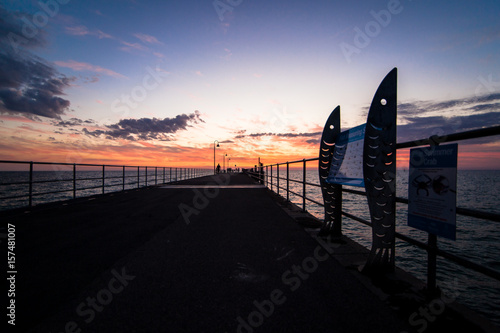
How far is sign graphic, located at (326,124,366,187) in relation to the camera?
3.55 meters

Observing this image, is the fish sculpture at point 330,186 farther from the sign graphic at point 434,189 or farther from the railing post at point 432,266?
the railing post at point 432,266

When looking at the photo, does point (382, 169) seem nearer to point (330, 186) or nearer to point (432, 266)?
point (432, 266)

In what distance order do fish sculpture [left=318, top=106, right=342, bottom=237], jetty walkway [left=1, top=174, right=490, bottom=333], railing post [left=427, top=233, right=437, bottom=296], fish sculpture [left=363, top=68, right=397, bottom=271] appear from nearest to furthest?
jetty walkway [left=1, top=174, right=490, bottom=333], railing post [left=427, top=233, right=437, bottom=296], fish sculpture [left=363, top=68, right=397, bottom=271], fish sculpture [left=318, top=106, right=342, bottom=237]

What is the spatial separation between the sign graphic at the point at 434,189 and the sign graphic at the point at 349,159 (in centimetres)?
Answer: 81

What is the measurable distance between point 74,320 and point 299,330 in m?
1.74

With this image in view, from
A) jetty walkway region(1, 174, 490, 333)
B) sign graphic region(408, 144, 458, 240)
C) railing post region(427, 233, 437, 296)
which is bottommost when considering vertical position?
jetty walkway region(1, 174, 490, 333)

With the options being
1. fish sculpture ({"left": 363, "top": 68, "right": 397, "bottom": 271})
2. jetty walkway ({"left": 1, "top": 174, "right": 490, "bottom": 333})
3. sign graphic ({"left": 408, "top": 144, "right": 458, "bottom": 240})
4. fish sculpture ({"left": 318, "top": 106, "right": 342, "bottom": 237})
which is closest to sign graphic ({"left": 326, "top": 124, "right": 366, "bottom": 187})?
fish sculpture ({"left": 318, "top": 106, "right": 342, "bottom": 237})

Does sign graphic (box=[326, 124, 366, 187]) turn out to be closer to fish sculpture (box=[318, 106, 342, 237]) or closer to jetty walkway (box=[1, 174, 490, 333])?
fish sculpture (box=[318, 106, 342, 237])

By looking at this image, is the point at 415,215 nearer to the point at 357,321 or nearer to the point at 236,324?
the point at 357,321

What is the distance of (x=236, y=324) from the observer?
1956mm

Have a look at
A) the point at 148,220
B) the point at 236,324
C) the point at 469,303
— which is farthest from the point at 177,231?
the point at 469,303

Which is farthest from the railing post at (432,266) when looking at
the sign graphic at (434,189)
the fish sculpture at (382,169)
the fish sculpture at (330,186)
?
the fish sculpture at (330,186)

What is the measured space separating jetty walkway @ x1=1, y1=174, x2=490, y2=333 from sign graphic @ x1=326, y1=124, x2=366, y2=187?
1.02 metres

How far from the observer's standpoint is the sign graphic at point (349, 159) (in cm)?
355
